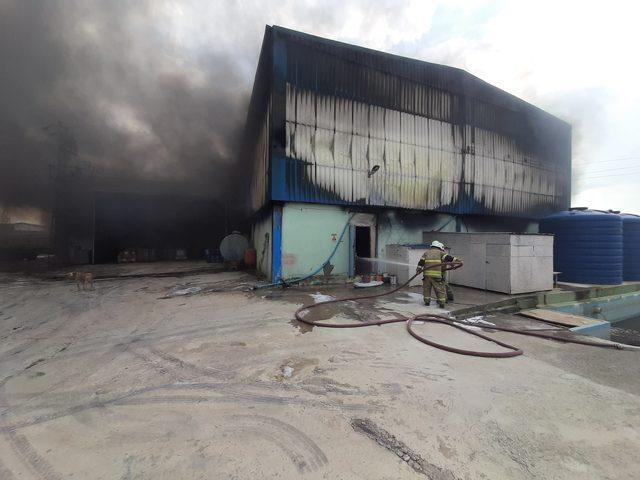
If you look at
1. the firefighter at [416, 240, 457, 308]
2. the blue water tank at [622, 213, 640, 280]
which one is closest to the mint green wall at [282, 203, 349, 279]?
the firefighter at [416, 240, 457, 308]

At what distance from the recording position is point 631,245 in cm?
1021

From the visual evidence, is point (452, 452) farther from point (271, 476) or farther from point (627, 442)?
point (627, 442)

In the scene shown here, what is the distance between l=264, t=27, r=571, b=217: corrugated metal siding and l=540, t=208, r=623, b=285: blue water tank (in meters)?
3.04

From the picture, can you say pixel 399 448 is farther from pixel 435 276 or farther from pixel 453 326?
pixel 435 276

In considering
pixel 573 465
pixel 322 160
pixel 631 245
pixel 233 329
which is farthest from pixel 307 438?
pixel 631 245

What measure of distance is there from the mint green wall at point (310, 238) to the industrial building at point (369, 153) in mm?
33

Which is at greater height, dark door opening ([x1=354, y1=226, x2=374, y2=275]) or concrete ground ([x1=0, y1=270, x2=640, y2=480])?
dark door opening ([x1=354, y1=226, x2=374, y2=275])

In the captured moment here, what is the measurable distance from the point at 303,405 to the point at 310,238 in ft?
21.7

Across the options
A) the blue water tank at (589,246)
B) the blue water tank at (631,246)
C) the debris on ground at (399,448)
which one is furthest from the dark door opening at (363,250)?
the blue water tank at (631,246)

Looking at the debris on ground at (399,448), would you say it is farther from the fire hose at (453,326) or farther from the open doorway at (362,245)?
the open doorway at (362,245)

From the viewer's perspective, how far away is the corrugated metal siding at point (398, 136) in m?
8.67

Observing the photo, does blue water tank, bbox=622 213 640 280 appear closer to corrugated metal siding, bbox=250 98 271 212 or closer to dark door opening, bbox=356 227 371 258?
dark door opening, bbox=356 227 371 258

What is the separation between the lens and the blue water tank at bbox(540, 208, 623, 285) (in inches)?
350

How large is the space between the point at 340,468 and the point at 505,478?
1.01 metres
